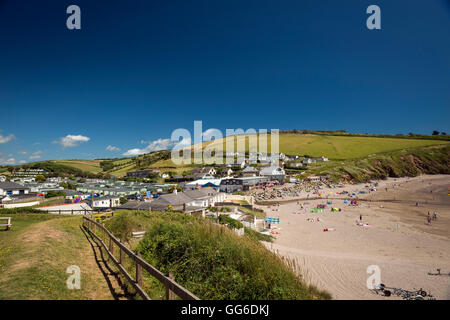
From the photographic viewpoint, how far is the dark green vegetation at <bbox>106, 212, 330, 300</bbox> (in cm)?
586

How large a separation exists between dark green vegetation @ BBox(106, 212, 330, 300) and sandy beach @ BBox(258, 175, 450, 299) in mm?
2495

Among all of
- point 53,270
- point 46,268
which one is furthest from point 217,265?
point 46,268

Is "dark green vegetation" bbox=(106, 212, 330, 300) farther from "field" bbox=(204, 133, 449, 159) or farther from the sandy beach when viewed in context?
"field" bbox=(204, 133, 449, 159)

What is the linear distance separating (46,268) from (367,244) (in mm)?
25159

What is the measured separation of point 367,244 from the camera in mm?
21953

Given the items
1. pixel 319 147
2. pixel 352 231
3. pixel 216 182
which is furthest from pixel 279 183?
pixel 319 147

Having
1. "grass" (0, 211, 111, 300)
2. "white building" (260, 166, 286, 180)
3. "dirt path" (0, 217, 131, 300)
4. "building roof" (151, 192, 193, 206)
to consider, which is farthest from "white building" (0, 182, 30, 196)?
"white building" (260, 166, 286, 180)

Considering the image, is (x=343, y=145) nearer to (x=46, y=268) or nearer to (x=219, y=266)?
(x=219, y=266)

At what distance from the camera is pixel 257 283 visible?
5848 mm

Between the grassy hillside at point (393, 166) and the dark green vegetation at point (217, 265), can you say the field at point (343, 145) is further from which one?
the dark green vegetation at point (217, 265)

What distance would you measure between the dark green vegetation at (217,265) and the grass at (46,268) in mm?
1605

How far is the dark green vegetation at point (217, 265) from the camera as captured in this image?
586 cm

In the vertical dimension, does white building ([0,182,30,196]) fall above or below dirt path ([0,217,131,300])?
below
